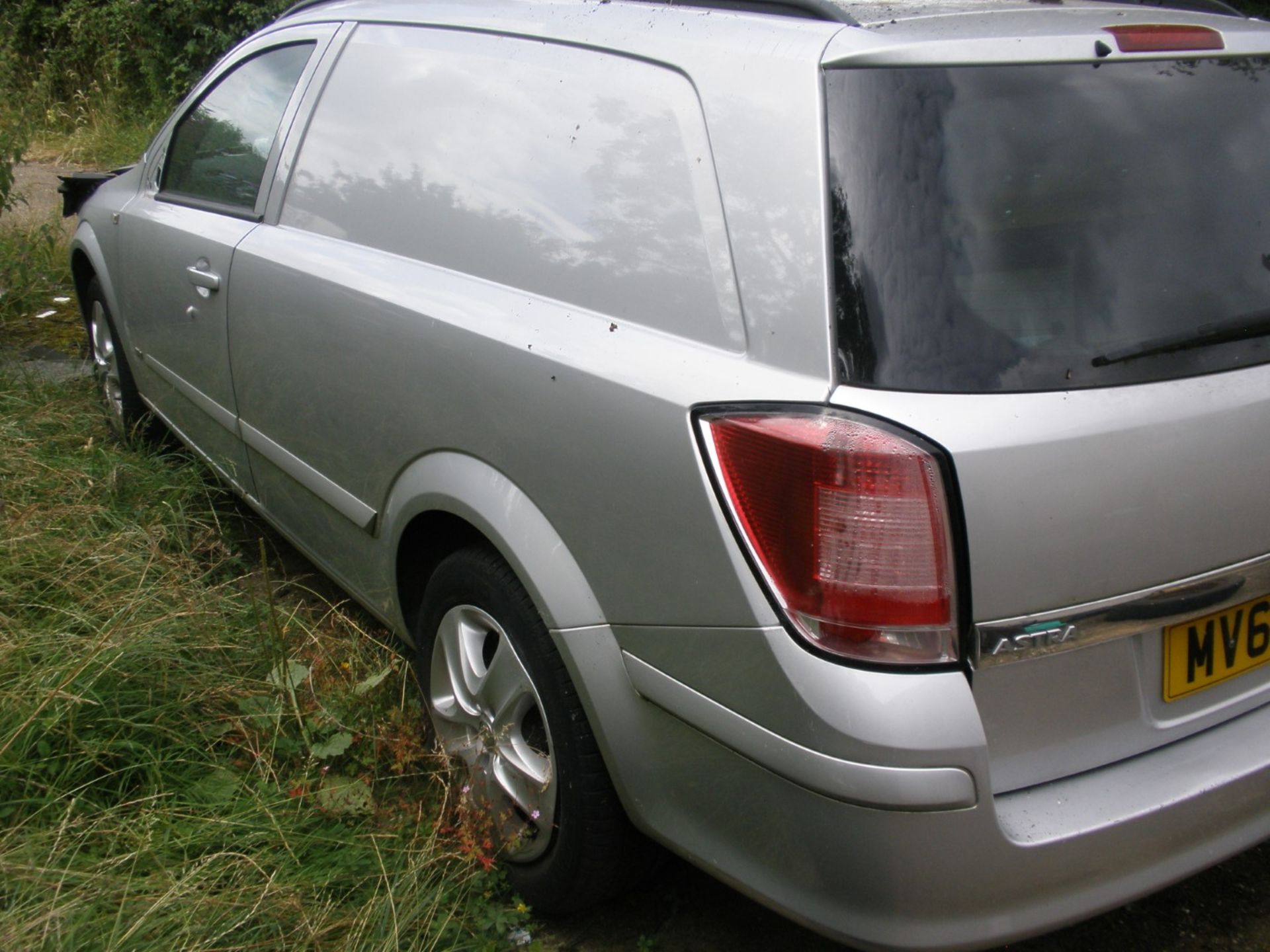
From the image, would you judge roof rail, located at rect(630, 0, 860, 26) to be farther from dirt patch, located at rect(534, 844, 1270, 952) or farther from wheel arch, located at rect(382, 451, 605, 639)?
dirt patch, located at rect(534, 844, 1270, 952)

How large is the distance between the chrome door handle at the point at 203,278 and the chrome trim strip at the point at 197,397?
1.11ft

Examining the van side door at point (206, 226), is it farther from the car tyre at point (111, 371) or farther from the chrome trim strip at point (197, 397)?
the car tyre at point (111, 371)

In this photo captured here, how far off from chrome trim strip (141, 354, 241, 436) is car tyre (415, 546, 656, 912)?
1151 millimetres

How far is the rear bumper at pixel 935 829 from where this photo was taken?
5.23ft

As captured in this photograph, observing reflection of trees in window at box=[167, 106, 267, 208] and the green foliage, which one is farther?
the green foliage

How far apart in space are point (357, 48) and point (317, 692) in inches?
60.9

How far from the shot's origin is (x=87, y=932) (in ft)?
6.39

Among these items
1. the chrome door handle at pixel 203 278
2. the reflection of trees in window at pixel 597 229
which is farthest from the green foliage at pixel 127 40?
the reflection of trees in window at pixel 597 229

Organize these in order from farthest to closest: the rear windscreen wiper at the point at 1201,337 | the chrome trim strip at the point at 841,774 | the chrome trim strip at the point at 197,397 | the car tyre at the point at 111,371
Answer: the car tyre at the point at 111,371
the chrome trim strip at the point at 197,397
the rear windscreen wiper at the point at 1201,337
the chrome trim strip at the point at 841,774

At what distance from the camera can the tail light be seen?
1.56 m

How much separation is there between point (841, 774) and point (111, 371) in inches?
151

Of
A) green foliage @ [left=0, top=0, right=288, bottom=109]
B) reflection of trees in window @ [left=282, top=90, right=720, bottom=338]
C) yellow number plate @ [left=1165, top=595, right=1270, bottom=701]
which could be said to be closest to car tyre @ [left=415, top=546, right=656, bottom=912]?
reflection of trees in window @ [left=282, top=90, right=720, bottom=338]

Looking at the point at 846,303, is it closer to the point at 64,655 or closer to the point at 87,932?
the point at 87,932

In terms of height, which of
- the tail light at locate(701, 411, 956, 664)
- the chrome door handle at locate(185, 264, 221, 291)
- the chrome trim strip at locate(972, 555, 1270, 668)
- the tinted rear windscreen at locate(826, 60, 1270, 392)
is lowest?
the chrome trim strip at locate(972, 555, 1270, 668)
